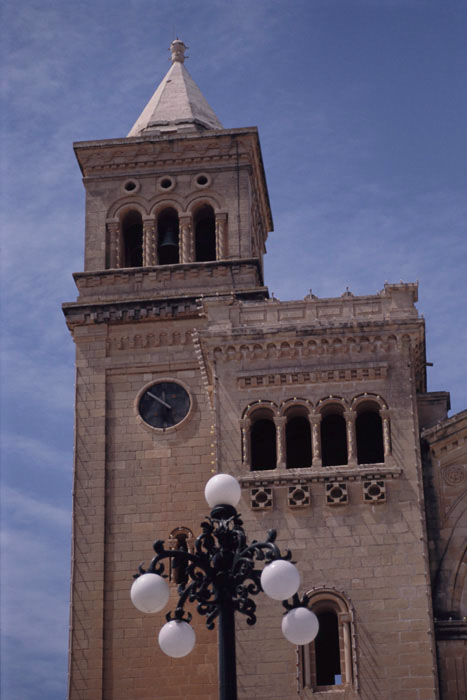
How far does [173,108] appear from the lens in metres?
49.7

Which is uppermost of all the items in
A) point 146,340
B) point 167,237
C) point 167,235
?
point 167,235

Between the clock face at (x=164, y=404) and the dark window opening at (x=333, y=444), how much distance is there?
615cm

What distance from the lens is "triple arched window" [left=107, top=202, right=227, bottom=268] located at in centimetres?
4588

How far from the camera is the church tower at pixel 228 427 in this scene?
111ft

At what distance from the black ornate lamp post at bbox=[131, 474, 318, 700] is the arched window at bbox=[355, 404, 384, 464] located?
Answer: 48.6 feet

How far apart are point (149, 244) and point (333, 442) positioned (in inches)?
472

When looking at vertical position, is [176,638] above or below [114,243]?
below

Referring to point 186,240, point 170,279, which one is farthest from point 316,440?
point 186,240

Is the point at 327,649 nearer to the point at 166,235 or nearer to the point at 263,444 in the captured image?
the point at 263,444

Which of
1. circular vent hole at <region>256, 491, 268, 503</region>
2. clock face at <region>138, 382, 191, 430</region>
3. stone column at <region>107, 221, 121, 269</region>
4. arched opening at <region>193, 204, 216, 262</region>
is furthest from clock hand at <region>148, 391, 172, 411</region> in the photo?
circular vent hole at <region>256, 491, 268, 503</region>

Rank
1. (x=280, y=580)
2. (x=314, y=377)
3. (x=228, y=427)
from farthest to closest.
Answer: (x=314, y=377) < (x=228, y=427) < (x=280, y=580)

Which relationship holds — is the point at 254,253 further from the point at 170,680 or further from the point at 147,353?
the point at 170,680

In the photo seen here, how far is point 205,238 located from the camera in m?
47.8

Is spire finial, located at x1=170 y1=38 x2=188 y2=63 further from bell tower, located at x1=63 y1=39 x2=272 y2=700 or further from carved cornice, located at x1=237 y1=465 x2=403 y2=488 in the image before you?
carved cornice, located at x1=237 y1=465 x2=403 y2=488
